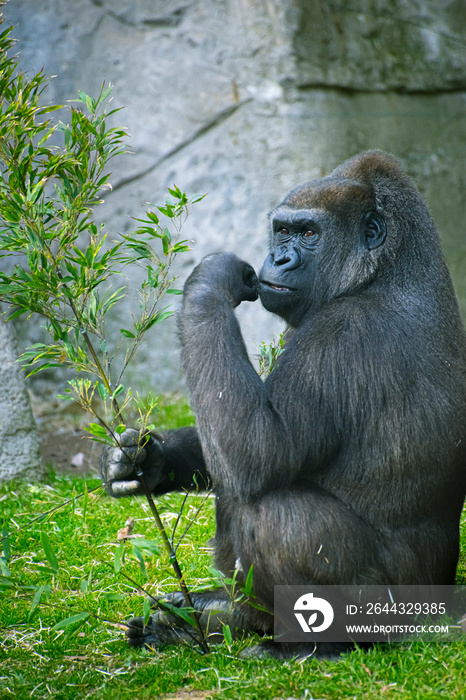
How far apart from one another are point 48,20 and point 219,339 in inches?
233

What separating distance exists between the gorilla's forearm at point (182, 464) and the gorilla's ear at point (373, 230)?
4.38 ft

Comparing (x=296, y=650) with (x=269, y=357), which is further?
(x=269, y=357)

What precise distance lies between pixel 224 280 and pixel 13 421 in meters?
2.78

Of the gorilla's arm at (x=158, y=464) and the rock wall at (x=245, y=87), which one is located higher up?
the rock wall at (x=245, y=87)

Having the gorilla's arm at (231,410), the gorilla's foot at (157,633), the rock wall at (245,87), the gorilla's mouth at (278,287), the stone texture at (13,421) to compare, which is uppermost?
the rock wall at (245,87)

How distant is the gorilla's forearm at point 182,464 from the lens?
13.2ft

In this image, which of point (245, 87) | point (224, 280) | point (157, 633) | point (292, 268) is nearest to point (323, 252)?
point (292, 268)

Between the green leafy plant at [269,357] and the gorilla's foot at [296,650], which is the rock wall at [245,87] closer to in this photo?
the green leafy plant at [269,357]

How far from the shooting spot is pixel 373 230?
373 cm

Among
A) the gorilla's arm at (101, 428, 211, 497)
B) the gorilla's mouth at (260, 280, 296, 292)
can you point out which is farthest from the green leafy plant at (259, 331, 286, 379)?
the gorilla's arm at (101, 428, 211, 497)

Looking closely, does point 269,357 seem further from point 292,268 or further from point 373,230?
point 373,230

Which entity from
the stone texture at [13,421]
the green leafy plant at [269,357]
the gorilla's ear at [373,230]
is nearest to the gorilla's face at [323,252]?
the gorilla's ear at [373,230]

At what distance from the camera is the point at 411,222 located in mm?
3684

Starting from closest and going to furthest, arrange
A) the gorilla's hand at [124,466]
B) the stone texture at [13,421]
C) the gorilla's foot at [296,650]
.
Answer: the gorilla's foot at [296,650] < the gorilla's hand at [124,466] < the stone texture at [13,421]
